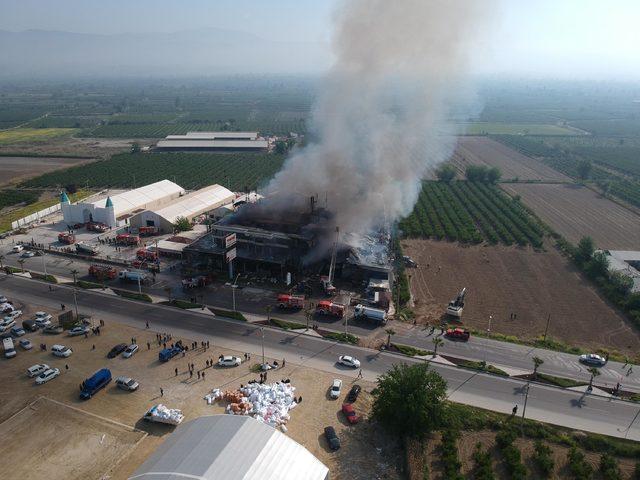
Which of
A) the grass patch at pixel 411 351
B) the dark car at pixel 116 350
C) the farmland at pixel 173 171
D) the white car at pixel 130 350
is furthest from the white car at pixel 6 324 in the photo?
the farmland at pixel 173 171

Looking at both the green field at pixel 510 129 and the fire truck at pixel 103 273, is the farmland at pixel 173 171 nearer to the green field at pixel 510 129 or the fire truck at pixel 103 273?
the fire truck at pixel 103 273

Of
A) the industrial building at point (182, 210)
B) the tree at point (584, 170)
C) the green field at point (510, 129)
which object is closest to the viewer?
the industrial building at point (182, 210)

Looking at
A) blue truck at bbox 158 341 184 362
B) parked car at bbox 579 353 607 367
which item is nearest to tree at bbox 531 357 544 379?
parked car at bbox 579 353 607 367

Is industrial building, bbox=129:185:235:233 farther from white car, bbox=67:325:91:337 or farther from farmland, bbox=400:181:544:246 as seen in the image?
farmland, bbox=400:181:544:246

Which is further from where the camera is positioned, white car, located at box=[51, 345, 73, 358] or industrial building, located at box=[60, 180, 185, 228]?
industrial building, located at box=[60, 180, 185, 228]

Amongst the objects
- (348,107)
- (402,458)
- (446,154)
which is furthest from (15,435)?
(446,154)

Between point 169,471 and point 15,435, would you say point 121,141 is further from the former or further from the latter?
point 169,471
